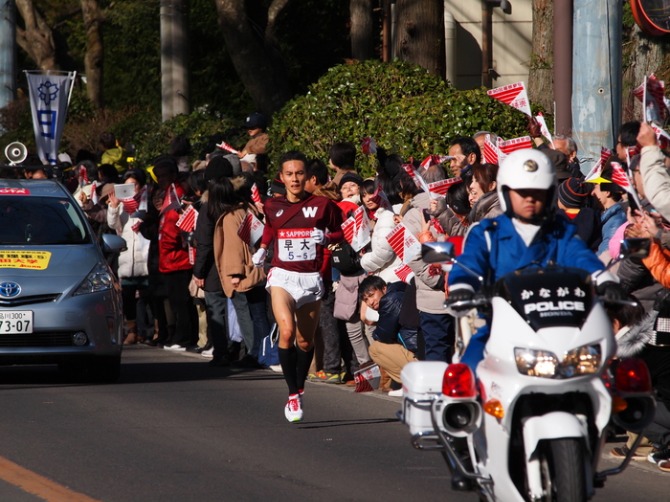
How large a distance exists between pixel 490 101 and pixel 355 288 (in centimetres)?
339

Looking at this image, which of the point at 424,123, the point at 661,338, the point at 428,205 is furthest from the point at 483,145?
the point at 661,338

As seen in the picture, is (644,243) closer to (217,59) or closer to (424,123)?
(424,123)

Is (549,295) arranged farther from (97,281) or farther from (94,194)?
(94,194)

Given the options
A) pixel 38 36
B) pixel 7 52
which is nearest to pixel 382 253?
pixel 7 52

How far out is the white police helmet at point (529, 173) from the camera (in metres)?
6.94

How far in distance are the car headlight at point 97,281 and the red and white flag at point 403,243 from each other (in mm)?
2593

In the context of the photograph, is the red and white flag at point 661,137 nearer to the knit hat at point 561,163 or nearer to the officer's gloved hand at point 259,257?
the knit hat at point 561,163

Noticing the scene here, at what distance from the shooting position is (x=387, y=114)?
53.9 ft

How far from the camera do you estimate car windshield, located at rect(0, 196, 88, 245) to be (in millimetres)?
13578

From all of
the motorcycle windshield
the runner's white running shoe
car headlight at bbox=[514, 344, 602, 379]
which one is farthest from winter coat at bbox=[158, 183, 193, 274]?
car headlight at bbox=[514, 344, 602, 379]

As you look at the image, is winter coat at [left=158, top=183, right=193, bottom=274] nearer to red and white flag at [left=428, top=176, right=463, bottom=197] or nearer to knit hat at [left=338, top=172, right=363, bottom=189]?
knit hat at [left=338, top=172, right=363, bottom=189]

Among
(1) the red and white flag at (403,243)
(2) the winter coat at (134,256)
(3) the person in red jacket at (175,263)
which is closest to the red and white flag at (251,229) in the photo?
(1) the red and white flag at (403,243)

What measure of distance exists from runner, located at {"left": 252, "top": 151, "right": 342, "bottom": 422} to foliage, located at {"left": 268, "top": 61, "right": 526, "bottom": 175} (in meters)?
4.48

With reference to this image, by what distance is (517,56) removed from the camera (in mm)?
31469
